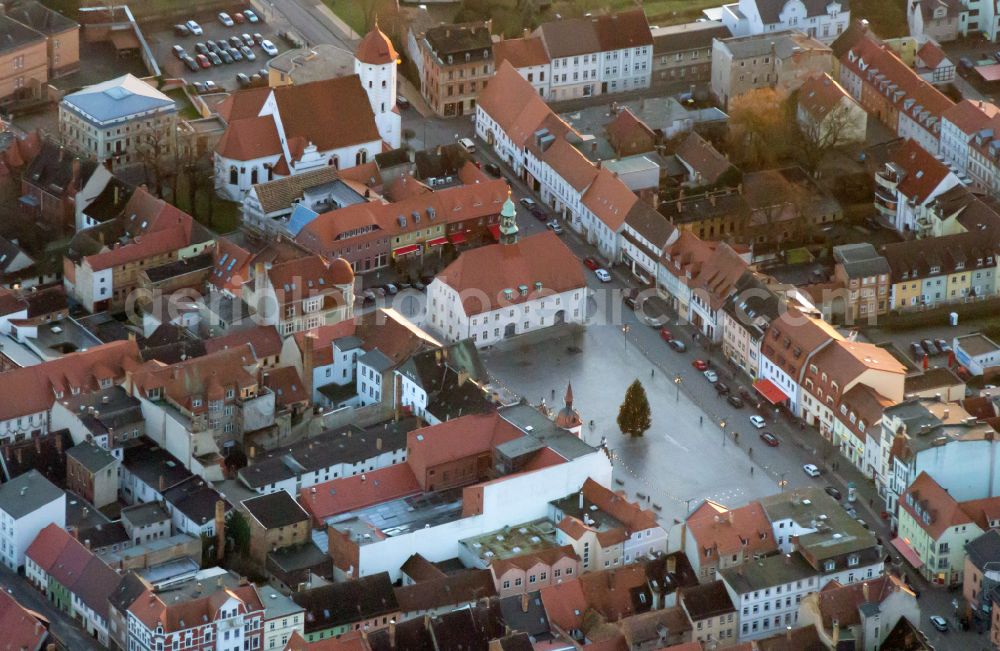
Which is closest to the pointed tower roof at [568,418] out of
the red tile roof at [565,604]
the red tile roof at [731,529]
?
the red tile roof at [731,529]

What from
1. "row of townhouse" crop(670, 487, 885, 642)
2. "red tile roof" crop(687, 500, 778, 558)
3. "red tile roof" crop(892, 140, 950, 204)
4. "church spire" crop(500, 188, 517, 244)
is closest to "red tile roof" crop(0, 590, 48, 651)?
"row of townhouse" crop(670, 487, 885, 642)

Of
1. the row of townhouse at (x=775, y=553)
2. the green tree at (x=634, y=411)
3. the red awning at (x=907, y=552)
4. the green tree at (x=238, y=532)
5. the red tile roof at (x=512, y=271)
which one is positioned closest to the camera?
the row of townhouse at (x=775, y=553)

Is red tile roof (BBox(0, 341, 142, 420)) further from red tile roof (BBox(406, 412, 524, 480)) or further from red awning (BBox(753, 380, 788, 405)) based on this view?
red awning (BBox(753, 380, 788, 405))

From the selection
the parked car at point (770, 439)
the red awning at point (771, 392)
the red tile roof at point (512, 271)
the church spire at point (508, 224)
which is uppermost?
the church spire at point (508, 224)

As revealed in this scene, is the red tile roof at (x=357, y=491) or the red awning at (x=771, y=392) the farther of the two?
the red awning at (x=771, y=392)

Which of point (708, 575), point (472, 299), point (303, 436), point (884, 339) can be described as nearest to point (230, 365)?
point (303, 436)

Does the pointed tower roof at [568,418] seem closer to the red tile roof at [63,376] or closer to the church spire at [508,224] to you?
the church spire at [508,224]

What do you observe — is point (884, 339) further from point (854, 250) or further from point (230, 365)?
point (230, 365)

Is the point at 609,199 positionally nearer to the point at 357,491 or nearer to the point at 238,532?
the point at 357,491
